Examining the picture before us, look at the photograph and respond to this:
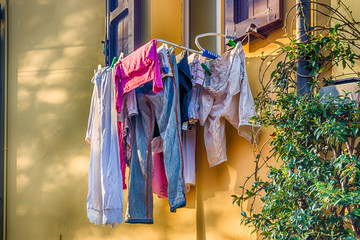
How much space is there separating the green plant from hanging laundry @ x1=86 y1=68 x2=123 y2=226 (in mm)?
1022

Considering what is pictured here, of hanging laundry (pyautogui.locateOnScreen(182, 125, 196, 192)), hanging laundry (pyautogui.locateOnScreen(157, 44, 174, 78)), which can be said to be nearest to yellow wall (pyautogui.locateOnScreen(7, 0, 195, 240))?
hanging laundry (pyautogui.locateOnScreen(182, 125, 196, 192))

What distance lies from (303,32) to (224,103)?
70 centimetres

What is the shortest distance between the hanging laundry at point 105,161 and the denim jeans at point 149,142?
0.32 feet

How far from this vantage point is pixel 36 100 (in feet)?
19.2

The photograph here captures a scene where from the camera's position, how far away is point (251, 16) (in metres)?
3.48

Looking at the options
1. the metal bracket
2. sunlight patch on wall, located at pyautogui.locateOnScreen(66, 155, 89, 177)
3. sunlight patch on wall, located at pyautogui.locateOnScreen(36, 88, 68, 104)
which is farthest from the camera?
sunlight patch on wall, located at pyautogui.locateOnScreen(36, 88, 68, 104)

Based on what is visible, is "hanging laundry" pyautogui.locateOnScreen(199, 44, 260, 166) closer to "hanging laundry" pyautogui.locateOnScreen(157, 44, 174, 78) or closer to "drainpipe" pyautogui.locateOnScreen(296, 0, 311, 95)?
"hanging laundry" pyautogui.locateOnScreen(157, 44, 174, 78)

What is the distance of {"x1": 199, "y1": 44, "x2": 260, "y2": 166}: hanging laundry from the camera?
3.37 m

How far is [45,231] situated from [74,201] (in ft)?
1.83

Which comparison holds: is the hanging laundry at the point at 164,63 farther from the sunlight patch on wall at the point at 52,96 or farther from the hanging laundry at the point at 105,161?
the sunlight patch on wall at the point at 52,96

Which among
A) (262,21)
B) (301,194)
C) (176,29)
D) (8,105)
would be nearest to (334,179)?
(301,194)

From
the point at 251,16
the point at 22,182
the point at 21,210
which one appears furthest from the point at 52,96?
the point at 251,16

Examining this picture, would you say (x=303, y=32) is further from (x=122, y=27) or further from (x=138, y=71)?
(x=122, y=27)

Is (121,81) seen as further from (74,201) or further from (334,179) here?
(74,201)
